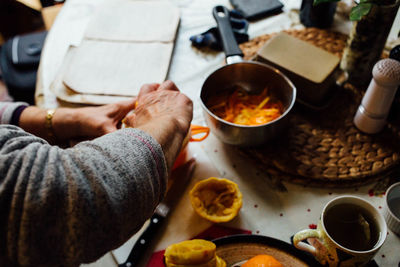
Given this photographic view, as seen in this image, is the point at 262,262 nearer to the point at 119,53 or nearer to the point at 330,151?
the point at 330,151

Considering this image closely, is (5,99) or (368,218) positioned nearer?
(368,218)

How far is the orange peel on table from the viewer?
0.56 m

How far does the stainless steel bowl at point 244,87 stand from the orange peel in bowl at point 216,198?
11cm

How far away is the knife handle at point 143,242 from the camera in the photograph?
658 millimetres

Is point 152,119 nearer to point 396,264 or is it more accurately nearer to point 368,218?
point 368,218

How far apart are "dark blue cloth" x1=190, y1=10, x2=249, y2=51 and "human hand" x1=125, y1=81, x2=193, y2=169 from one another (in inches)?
14.2

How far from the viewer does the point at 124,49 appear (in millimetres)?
1081

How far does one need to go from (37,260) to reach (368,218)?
531 millimetres

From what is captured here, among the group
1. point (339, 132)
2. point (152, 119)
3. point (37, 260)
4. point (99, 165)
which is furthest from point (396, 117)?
point (37, 260)

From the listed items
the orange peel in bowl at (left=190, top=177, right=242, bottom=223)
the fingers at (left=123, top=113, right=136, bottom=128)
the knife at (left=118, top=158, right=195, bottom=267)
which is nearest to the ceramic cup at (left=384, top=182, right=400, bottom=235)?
the orange peel in bowl at (left=190, top=177, right=242, bottom=223)

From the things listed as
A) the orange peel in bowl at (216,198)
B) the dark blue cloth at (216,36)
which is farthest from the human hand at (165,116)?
the dark blue cloth at (216,36)

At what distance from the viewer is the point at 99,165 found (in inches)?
19.5

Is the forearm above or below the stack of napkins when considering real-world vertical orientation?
below

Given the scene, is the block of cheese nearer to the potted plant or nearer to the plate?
the potted plant
